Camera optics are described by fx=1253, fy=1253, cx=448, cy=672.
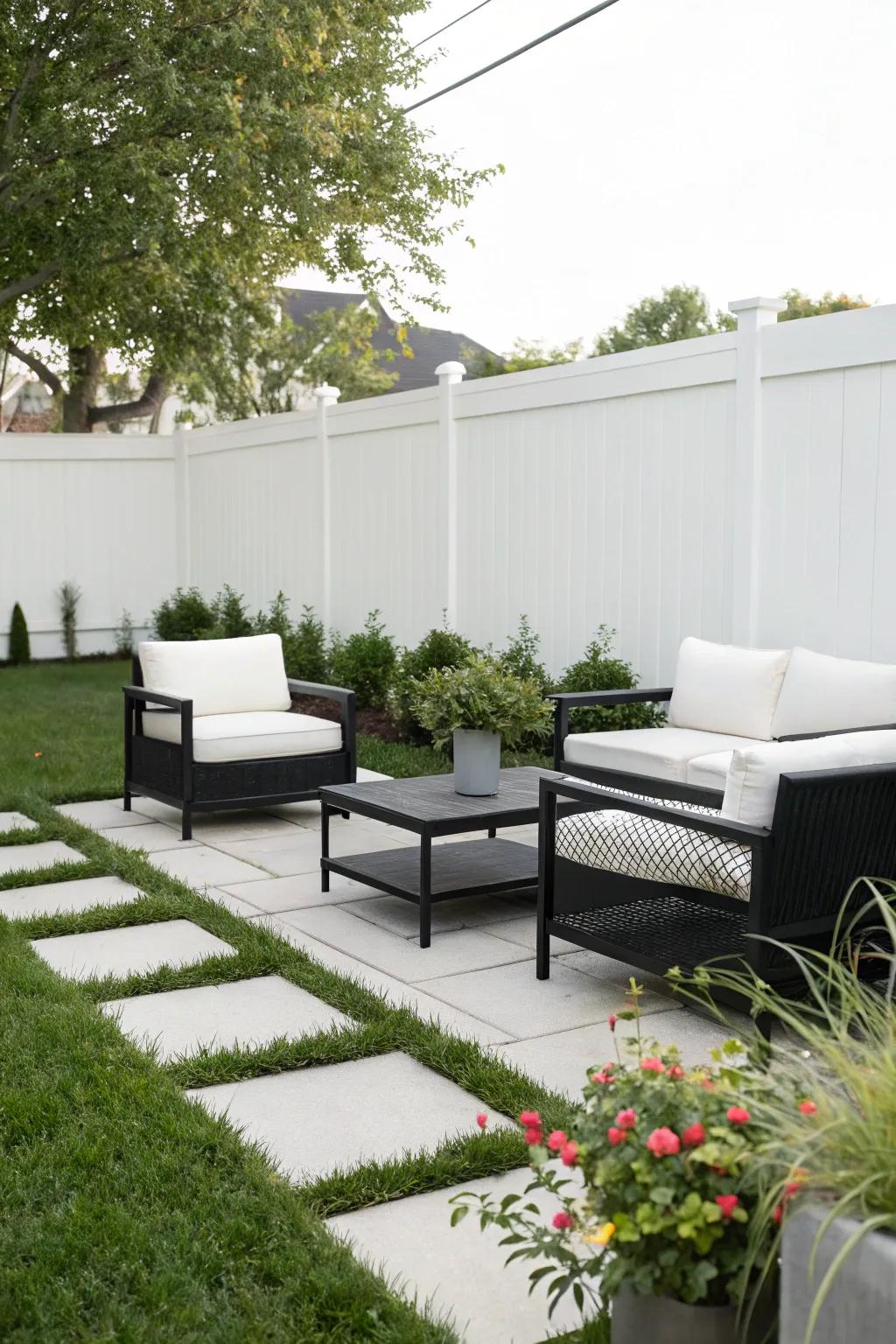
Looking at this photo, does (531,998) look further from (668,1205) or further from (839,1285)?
(839,1285)

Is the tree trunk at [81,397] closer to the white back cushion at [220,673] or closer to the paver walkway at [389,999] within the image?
the white back cushion at [220,673]

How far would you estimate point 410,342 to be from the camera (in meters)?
26.4

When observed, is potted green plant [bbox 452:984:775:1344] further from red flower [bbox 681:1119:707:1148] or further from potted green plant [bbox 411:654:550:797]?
potted green plant [bbox 411:654:550:797]

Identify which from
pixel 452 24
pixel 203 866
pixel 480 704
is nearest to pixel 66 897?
pixel 203 866

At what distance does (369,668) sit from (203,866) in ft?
12.4

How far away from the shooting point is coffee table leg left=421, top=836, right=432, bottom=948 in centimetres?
418

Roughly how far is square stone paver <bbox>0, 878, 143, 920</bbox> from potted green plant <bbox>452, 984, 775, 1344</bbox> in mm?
3163

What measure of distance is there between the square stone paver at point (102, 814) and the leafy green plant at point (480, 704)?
2111mm

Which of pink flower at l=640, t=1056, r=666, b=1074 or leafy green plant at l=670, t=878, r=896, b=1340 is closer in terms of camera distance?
leafy green plant at l=670, t=878, r=896, b=1340

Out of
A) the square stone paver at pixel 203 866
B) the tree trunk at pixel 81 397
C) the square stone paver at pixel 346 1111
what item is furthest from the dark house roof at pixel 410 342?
the square stone paver at pixel 346 1111

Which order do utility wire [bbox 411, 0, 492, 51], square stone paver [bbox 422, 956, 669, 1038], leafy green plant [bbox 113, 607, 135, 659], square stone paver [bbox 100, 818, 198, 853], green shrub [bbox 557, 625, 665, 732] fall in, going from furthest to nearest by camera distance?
leafy green plant [bbox 113, 607, 135, 659]
utility wire [bbox 411, 0, 492, 51]
green shrub [bbox 557, 625, 665, 732]
square stone paver [bbox 100, 818, 198, 853]
square stone paver [bbox 422, 956, 669, 1038]

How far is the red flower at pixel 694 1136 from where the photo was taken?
1613mm

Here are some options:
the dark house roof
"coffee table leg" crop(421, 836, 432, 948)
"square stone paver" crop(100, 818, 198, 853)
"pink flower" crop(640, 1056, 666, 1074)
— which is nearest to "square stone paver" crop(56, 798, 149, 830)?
"square stone paver" crop(100, 818, 198, 853)

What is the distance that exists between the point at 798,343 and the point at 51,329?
7.76m
